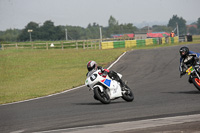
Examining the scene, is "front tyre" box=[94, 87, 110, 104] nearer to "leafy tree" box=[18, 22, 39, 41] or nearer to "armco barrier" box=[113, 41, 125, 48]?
"armco barrier" box=[113, 41, 125, 48]

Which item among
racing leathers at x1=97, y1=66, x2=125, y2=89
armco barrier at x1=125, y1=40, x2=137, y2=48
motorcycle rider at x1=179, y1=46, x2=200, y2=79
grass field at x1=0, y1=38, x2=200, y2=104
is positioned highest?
motorcycle rider at x1=179, y1=46, x2=200, y2=79

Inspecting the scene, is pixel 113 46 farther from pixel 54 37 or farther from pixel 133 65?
pixel 54 37

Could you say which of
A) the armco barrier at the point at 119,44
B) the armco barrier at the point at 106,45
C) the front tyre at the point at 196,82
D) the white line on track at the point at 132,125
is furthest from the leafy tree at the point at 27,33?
the white line on track at the point at 132,125

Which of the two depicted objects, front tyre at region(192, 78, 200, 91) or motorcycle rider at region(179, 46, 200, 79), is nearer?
front tyre at region(192, 78, 200, 91)

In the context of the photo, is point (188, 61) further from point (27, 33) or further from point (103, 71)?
point (27, 33)

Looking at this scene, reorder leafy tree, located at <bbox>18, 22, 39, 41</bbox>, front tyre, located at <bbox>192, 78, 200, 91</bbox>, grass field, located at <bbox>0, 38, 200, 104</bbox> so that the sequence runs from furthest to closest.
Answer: leafy tree, located at <bbox>18, 22, 39, 41</bbox>, grass field, located at <bbox>0, 38, 200, 104</bbox>, front tyre, located at <bbox>192, 78, 200, 91</bbox>

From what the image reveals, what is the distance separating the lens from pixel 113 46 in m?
53.9

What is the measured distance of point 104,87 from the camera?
11172 mm

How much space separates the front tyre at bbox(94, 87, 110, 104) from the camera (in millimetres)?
10852

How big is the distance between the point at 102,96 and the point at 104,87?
273 mm

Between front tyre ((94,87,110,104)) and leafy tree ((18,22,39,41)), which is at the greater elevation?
leafy tree ((18,22,39,41))

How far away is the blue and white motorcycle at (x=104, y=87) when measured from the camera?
10922 mm

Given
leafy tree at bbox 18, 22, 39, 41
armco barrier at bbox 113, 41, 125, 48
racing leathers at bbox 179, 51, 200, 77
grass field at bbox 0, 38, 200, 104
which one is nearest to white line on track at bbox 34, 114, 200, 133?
racing leathers at bbox 179, 51, 200, 77

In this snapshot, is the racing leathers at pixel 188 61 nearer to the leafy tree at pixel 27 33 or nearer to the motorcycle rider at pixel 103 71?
the motorcycle rider at pixel 103 71
